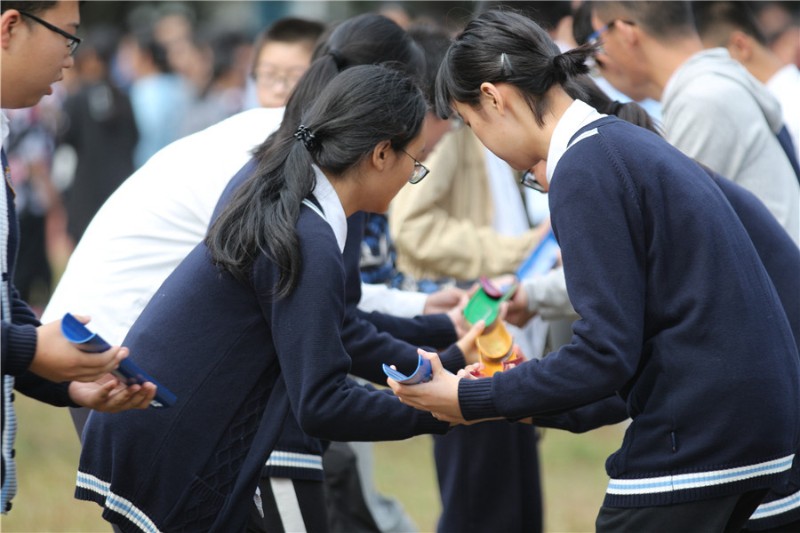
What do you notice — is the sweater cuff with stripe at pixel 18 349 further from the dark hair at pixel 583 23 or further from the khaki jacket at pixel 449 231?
the dark hair at pixel 583 23

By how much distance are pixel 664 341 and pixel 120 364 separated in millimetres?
1199

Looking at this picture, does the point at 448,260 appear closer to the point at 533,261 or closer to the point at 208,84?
the point at 533,261

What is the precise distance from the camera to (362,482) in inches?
178

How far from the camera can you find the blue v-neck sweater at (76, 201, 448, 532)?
2.78 meters

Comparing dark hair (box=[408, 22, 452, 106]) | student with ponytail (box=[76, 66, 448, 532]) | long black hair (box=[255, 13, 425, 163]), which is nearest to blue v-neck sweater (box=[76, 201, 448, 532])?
student with ponytail (box=[76, 66, 448, 532])

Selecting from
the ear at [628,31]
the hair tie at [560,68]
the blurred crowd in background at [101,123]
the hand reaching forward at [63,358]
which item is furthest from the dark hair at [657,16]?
the blurred crowd in background at [101,123]

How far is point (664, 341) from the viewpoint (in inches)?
98.9

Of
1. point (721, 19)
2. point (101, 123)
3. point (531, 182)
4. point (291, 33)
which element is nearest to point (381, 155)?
point (531, 182)

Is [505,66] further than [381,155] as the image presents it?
No

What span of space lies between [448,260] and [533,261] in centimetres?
44

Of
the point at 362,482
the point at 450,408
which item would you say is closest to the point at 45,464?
the point at 362,482

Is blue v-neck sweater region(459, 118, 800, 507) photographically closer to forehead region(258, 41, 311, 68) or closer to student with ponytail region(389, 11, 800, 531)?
student with ponytail region(389, 11, 800, 531)

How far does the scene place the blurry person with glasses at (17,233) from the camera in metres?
2.64

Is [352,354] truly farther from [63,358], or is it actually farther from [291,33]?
[291,33]
